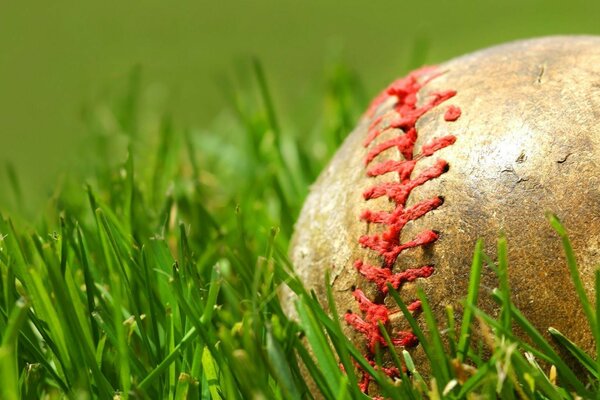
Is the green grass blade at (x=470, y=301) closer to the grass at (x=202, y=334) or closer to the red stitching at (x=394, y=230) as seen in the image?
the grass at (x=202, y=334)

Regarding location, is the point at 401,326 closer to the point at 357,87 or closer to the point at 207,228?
the point at 207,228

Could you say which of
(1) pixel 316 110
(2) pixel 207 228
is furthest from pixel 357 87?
(2) pixel 207 228

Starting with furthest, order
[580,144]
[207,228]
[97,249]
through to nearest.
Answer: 1. [207,228]
2. [97,249]
3. [580,144]

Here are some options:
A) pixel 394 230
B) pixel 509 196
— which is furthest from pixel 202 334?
pixel 509 196

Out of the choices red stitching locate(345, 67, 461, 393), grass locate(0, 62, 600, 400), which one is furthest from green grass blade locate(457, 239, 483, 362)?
red stitching locate(345, 67, 461, 393)

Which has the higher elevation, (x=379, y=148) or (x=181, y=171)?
(x=379, y=148)

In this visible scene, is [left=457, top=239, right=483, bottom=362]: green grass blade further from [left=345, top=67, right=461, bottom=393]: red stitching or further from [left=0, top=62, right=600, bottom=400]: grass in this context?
[left=345, top=67, right=461, bottom=393]: red stitching

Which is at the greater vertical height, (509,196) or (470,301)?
(509,196)

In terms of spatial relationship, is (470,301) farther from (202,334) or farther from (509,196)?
Answer: (202,334)
